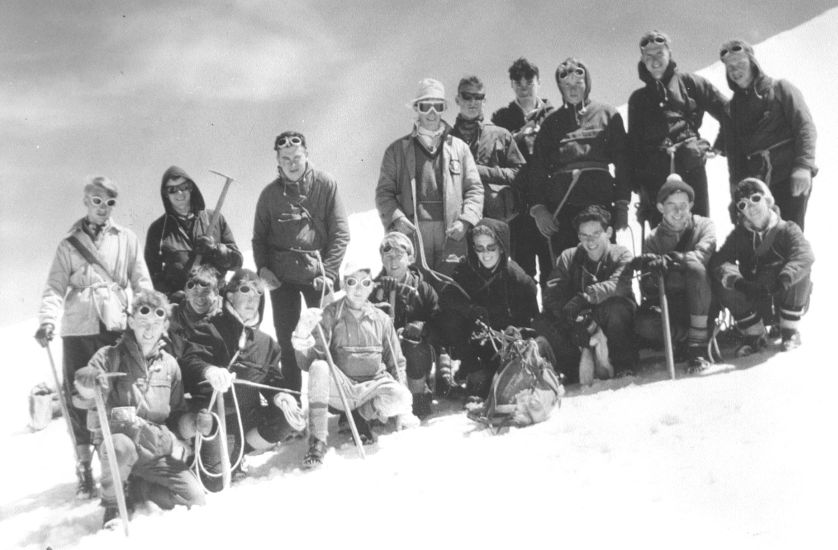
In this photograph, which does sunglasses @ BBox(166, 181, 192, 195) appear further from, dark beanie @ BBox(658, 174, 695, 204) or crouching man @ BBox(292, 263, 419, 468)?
dark beanie @ BBox(658, 174, 695, 204)

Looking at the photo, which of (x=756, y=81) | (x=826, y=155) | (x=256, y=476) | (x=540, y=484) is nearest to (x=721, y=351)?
(x=756, y=81)

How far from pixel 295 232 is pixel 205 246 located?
0.68 m

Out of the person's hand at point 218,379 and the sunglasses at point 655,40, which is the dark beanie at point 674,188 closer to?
the sunglasses at point 655,40

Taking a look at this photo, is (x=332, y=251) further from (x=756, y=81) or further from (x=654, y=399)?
(x=756, y=81)

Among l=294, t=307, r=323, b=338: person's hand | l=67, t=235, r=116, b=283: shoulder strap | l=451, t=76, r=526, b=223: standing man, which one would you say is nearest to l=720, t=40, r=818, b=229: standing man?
l=451, t=76, r=526, b=223: standing man

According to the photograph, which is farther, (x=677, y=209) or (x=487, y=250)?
(x=487, y=250)

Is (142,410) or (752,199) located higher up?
(752,199)

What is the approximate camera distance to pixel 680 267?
593 cm

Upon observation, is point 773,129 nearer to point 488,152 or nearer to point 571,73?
point 571,73

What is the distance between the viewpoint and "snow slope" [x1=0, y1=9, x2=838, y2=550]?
3873 millimetres

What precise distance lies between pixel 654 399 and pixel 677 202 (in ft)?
5.04

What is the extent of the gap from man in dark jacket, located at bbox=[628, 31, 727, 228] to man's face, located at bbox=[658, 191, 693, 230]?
1.61 feet

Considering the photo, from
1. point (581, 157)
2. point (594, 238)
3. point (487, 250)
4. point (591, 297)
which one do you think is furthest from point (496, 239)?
point (581, 157)

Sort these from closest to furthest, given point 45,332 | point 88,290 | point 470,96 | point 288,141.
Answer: point 45,332 < point 88,290 < point 288,141 < point 470,96
